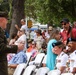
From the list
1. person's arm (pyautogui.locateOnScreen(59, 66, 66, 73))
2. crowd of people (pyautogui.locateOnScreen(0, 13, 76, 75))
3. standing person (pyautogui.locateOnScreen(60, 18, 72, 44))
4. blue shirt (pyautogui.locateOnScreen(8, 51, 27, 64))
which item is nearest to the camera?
crowd of people (pyautogui.locateOnScreen(0, 13, 76, 75))

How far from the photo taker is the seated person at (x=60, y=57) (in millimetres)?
6344

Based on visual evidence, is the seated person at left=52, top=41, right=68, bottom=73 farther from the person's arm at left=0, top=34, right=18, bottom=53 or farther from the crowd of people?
the person's arm at left=0, top=34, right=18, bottom=53

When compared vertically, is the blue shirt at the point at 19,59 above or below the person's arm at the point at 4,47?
below

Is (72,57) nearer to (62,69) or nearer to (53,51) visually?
(62,69)

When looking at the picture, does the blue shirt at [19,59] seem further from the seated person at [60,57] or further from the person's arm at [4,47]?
the person's arm at [4,47]

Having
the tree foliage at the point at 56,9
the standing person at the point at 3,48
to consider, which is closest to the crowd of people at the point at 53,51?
the standing person at the point at 3,48

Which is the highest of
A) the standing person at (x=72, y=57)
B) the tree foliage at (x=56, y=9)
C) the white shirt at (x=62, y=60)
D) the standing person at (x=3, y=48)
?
the standing person at (x=3, y=48)

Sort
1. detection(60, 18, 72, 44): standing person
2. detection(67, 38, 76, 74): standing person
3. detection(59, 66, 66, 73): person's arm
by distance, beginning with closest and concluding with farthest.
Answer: detection(67, 38, 76, 74): standing person
detection(59, 66, 66, 73): person's arm
detection(60, 18, 72, 44): standing person

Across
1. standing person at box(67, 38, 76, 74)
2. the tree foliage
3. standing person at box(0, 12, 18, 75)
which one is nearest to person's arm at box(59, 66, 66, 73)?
standing person at box(67, 38, 76, 74)

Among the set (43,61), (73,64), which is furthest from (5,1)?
(73,64)

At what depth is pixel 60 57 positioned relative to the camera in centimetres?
660

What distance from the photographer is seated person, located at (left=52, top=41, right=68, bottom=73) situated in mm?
6344

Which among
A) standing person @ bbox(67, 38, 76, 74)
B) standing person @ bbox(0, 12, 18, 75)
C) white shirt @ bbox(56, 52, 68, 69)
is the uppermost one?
standing person @ bbox(0, 12, 18, 75)

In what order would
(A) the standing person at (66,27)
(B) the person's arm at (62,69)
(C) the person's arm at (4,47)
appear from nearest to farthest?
(C) the person's arm at (4,47) < (B) the person's arm at (62,69) < (A) the standing person at (66,27)
